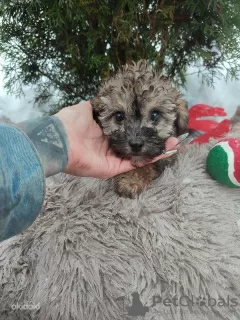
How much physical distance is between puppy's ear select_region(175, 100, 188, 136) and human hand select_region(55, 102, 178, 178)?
0.43ft

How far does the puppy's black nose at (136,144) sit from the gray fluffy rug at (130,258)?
0.53 feet

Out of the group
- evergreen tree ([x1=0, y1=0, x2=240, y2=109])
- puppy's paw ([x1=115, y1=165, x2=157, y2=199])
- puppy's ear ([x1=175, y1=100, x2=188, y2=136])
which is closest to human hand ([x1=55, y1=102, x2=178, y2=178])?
puppy's paw ([x1=115, y1=165, x2=157, y2=199])

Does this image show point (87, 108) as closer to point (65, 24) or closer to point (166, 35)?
point (65, 24)

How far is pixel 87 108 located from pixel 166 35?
605 millimetres

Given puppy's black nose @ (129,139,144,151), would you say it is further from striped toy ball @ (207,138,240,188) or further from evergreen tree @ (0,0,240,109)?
evergreen tree @ (0,0,240,109)

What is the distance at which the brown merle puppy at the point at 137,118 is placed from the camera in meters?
1.37

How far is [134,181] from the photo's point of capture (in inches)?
55.6

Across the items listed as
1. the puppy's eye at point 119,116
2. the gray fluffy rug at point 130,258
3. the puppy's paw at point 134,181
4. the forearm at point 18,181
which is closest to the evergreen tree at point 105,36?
the puppy's eye at point 119,116

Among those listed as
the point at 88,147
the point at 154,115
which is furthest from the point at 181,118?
the point at 88,147

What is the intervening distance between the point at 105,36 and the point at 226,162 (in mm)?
828

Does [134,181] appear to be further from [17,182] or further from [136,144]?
[17,182]

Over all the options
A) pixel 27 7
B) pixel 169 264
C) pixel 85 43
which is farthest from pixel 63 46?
pixel 169 264

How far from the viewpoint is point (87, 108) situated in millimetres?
1440

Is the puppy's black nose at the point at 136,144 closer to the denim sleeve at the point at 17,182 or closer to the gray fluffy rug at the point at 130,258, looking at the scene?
the gray fluffy rug at the point at 130,258
